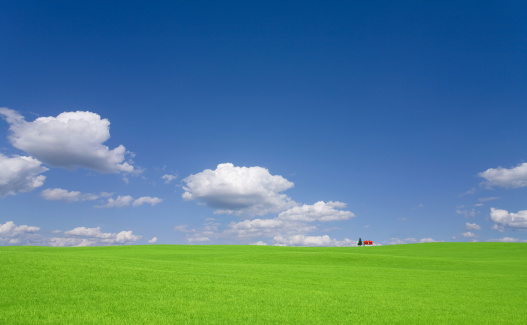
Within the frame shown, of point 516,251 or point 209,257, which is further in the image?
point 516,251

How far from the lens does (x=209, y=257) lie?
33.9 meters

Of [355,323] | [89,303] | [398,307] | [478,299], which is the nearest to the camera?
[355,323]

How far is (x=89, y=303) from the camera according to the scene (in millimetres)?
10648

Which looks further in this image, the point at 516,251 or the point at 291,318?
the point at 516,251

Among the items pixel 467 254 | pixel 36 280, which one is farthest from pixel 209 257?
pixel 467 254

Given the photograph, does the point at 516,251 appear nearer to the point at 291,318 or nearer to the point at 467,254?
the point at 467,254

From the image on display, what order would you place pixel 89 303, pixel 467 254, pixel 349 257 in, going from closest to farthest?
1. pixel 89 303
2. pixel 349 257
3. pixel 467 254

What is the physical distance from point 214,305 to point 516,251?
165ft

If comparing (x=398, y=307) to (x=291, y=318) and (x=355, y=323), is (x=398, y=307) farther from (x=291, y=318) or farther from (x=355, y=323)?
(x=291, y=318)

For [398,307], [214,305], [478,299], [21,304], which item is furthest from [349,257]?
[21,304]

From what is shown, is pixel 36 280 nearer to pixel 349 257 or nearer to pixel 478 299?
pixel 478 299

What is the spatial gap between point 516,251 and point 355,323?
48.9 m

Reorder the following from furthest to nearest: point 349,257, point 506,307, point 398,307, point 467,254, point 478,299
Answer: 1. point 467,254
2. point 349,257
3. point 478,299
4. point 506,307
5. point 398,307

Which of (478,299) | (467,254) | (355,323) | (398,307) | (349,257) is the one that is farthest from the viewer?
(467,254)
